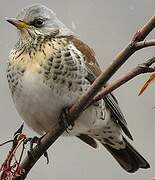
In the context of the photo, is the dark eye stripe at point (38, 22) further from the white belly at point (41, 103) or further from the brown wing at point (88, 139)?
the brown wing at point (88, 139)

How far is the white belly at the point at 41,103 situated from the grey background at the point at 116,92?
60cm

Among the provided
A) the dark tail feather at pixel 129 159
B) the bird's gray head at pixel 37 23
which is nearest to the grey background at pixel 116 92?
the dark tail feather at pixel 129 159

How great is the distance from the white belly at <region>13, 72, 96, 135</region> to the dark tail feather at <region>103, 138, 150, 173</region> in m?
0.22

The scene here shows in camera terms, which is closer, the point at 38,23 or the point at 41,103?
the point at 41,103

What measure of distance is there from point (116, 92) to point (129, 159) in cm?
43

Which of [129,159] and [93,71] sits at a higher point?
[93,71]

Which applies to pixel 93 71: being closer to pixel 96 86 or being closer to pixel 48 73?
pixel 48 73

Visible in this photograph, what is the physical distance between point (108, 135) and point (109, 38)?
0.51 meters

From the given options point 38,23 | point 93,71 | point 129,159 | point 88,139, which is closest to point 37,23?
point 38,23

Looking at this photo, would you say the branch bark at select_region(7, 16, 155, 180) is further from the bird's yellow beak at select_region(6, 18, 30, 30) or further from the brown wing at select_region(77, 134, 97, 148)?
→ the brown wing at select_region(77, 134, 97, 148)

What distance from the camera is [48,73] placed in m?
1.48

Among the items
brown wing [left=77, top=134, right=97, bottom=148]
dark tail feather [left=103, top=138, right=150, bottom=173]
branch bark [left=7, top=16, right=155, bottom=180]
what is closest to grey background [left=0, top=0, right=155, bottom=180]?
dark tail feather [left=103, top=138, right=150, bottom=173]

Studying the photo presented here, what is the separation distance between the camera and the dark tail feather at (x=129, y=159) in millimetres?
1737

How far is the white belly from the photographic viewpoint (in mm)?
1479
